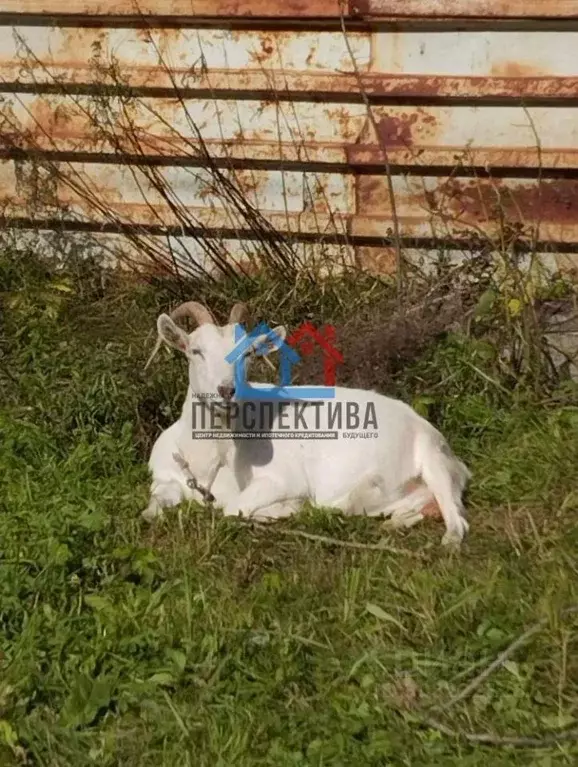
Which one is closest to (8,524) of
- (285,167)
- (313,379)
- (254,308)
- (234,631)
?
(234,631)

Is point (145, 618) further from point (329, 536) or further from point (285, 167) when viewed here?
point (285, 167)

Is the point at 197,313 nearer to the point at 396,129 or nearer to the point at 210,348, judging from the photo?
the point at 210,348

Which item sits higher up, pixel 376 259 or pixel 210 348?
pixel 376 259

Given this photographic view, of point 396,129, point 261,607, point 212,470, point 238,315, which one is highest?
point 396,129

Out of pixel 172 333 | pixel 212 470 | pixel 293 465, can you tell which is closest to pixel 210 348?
pixel 172 333

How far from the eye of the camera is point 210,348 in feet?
17.1

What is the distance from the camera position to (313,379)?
20.4ft

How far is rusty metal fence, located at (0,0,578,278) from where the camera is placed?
22.4 feet

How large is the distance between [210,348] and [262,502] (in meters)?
0.75

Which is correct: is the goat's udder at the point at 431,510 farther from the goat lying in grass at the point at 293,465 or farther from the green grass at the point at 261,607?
the green grass at the point at 261,607

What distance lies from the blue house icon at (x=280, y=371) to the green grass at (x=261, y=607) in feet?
1.87

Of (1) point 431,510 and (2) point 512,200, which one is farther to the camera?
(2) point 512,200

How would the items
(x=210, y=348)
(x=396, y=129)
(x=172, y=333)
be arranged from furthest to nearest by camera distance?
(x=396, y=129) → (x=172, y=333) → (x=210, y=348)

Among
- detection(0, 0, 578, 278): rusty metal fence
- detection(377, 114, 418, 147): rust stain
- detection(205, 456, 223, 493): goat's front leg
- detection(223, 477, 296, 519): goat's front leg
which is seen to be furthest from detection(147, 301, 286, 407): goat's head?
detection(377, 114, 418, 147): rust stain
